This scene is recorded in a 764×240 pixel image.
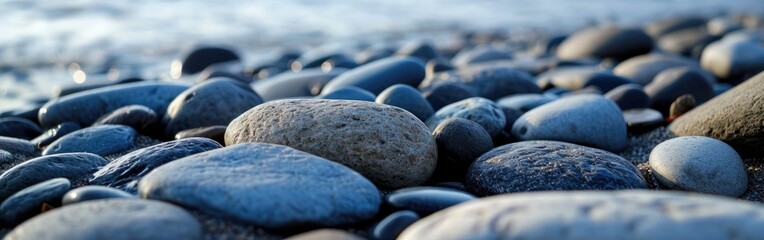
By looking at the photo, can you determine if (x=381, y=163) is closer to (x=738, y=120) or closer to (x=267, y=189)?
(x=267, y=189)

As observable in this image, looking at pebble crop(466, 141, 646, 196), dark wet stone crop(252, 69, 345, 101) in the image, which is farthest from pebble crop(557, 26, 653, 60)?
pebble crop(466, 141, 646, 196)

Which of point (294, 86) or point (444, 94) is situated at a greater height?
point (444, 94)

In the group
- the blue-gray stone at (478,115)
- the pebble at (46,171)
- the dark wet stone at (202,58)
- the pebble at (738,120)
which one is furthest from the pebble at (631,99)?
the dark wet stone at (202,58)

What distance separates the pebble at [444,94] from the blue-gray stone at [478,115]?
489 mm

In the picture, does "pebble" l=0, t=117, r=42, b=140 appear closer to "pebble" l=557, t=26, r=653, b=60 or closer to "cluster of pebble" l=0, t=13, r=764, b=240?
"cluster of pebble" l=0, t=13, r=764, b=240

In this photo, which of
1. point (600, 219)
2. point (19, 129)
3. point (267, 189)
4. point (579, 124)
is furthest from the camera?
point (19, 129)

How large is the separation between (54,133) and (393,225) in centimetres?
244

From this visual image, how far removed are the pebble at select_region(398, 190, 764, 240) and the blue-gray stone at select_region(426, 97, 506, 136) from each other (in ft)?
5.89

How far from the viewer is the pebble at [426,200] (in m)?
2.23

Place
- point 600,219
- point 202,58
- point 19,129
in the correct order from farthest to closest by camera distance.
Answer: point 202,58 → point 19,129 → point 600,219

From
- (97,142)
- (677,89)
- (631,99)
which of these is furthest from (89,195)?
(677,89)

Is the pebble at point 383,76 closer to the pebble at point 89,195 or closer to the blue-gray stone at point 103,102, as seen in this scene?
the blue-gray stone at point 103,102

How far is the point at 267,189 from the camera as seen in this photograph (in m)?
2.08

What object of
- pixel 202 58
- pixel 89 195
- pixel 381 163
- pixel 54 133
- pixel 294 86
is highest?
pixel 89 195
